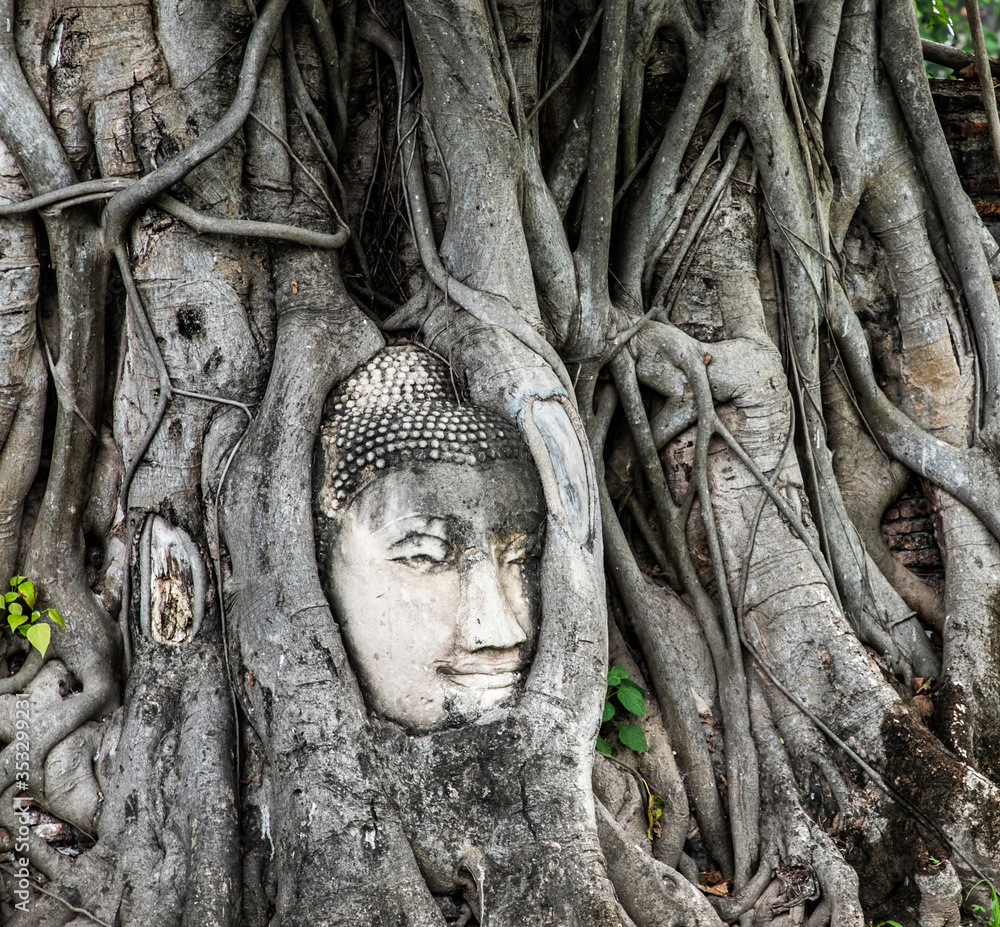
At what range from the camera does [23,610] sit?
2.46 meters

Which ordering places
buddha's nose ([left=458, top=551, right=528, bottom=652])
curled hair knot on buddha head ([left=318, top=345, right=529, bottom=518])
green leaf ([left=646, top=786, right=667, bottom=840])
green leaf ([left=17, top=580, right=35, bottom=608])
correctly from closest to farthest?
buddha's nose ([left=458, top=551, right=528, bottom=652]) → curled hair knot on buddha head ([left=318, top=345, right=529, bottom=518]) → green leaf ([left=17, top=580, right=35, bottom=608]) → green leaf ([left=646, top=786, right=667, bottom=840])

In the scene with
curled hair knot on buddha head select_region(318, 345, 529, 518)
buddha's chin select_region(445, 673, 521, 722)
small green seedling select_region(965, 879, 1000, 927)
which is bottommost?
small green seedling select_region(965, 879, 1000, 927)

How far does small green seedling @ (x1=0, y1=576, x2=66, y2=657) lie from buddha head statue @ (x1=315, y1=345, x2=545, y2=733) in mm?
872

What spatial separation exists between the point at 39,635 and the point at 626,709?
67.7 inches

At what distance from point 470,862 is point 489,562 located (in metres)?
0.68

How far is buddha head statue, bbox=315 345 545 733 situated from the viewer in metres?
2.09

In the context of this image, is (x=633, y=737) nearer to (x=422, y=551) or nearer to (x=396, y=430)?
(x=422, y=551)

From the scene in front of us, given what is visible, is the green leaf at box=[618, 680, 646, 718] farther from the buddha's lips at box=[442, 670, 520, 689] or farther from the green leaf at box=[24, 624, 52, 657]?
the green leaf at box=[24, 624, 52, 657]

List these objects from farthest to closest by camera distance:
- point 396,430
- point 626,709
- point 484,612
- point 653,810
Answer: point 626,709
point 653,810
point 396,430
point 484,612

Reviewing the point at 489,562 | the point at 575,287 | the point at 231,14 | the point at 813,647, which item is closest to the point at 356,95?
the point at 231,14

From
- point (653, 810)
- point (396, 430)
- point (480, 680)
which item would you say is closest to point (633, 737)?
point (653, 810)

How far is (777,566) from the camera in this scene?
279 centimetres

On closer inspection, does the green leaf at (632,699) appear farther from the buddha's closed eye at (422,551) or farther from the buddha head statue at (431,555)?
the buddha's closed eye at (422,551)

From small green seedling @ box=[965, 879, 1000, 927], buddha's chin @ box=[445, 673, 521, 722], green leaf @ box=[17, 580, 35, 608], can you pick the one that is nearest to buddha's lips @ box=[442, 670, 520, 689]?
buddha's chin @ box=[445, 673, 521, 722]
